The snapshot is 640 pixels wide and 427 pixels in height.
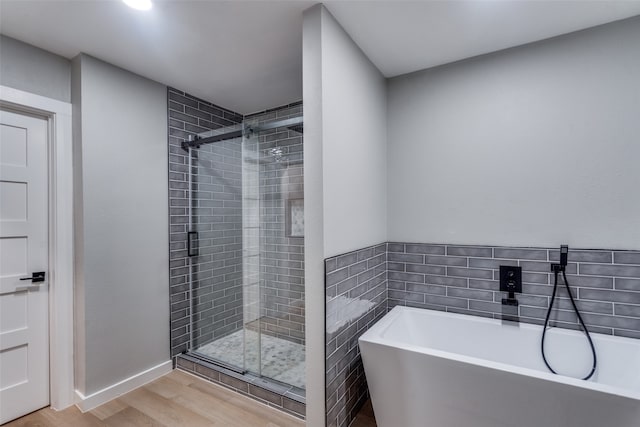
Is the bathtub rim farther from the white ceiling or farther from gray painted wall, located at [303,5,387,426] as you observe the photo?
the white ceiling

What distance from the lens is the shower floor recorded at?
245 cm

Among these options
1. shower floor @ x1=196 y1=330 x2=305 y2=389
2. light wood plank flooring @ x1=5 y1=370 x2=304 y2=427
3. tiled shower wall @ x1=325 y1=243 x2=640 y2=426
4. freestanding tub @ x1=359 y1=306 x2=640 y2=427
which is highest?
tiled shower wall @ x1=325 y1=243 x2=640 y2=426

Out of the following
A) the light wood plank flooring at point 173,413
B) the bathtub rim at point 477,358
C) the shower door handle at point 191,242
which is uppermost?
the shower door handle at point 191,242

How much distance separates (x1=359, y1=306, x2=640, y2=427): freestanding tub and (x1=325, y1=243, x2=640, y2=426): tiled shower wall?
124 millimetres

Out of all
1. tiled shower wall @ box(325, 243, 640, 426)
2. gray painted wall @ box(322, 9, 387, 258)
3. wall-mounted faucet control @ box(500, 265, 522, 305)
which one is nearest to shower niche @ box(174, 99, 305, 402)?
gray painted wall @ box(322, 9, 387, 258)

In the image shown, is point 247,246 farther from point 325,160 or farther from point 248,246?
point 325,160

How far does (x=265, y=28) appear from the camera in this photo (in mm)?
1929

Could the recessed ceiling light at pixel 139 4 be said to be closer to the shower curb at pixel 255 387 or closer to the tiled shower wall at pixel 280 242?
the tiled shower wall at pixel 280 242

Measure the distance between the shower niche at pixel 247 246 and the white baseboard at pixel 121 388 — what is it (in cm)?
26

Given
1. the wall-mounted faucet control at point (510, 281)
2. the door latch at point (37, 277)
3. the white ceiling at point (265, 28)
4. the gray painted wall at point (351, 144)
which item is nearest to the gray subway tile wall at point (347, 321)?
the gray painted wall at point (351, 144)

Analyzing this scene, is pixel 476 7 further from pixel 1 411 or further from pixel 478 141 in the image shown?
pixel 1 411

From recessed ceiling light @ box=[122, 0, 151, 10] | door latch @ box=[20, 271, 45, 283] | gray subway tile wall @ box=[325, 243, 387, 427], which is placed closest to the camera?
recessed ceiling light @ box=[122, 0, 151, 10]

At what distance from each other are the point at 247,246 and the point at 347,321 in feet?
4.37

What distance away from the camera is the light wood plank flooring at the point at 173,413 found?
201 cm
